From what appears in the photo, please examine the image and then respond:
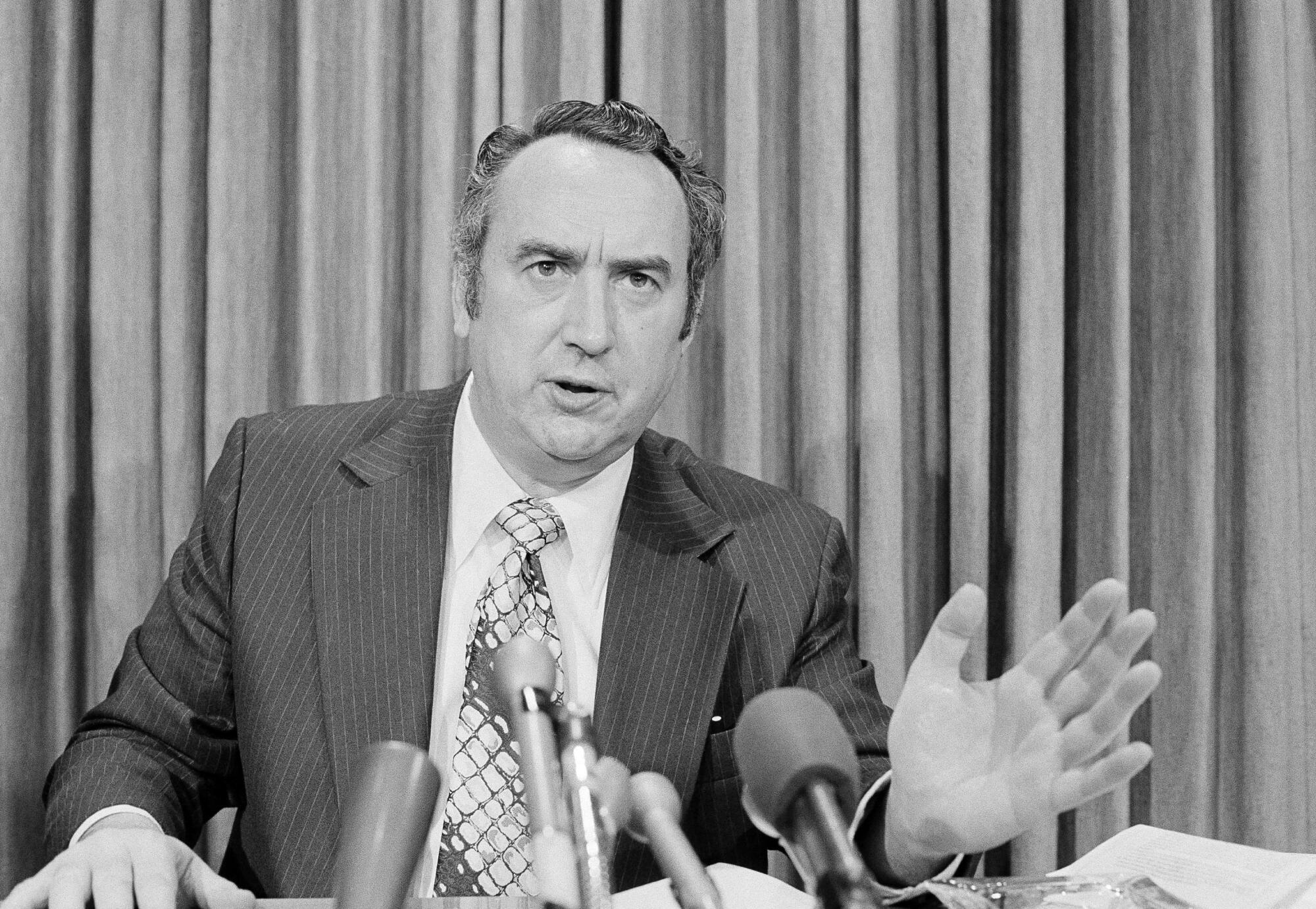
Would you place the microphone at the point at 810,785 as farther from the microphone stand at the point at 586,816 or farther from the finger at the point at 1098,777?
the finger at the point at 1098,777

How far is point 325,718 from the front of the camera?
1535 millimetres

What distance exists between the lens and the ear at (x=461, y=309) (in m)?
1.80

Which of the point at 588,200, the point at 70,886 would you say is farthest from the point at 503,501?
the point at 70,886

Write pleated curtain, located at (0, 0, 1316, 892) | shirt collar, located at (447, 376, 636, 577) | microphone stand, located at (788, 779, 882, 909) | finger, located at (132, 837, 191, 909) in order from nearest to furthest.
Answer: microphone stand, located at (788, 779, 882, 909) < finger, located at (132, 837, 191, 909) < shirt collar, located at (447, 376, 636, 577) < pleated curtain, located at (0, 0, 1316, 892)

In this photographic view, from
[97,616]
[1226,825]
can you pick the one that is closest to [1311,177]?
[1226,825]

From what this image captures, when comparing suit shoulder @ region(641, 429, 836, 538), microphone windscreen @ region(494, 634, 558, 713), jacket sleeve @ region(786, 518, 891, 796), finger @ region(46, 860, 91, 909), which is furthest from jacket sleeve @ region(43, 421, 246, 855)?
microphone windscreen @ region(494, 634, 558, 713)

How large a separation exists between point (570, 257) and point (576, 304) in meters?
0.07

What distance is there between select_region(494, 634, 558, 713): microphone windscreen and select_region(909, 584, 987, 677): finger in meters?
0.39

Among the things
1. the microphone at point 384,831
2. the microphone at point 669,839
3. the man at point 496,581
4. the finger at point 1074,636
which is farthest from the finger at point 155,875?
the finger at point 1074,636

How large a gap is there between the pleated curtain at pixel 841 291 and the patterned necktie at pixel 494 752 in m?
0.60

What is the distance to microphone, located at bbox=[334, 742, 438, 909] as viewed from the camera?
0.70 meters

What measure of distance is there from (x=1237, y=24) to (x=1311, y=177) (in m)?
0.31

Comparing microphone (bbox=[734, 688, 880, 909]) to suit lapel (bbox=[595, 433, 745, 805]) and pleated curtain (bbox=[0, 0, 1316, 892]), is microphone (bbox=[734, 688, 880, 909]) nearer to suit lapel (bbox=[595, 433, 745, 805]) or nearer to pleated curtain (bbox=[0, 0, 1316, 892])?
suit lapel (bbox=[595, 433, 745, 805])

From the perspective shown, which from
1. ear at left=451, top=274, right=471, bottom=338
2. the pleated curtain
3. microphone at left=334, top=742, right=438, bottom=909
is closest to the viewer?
microphone at left=334, top=742, right=438, bottom=909
